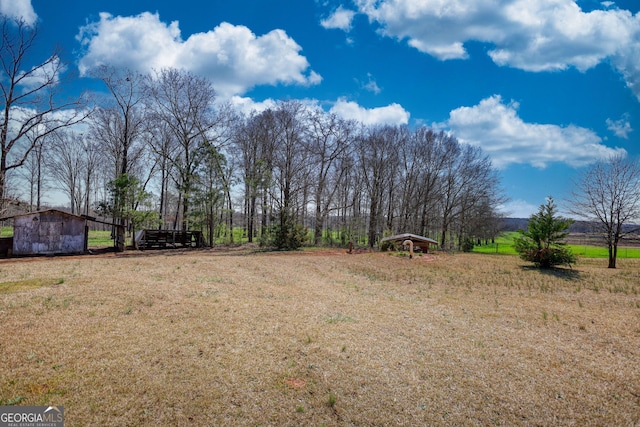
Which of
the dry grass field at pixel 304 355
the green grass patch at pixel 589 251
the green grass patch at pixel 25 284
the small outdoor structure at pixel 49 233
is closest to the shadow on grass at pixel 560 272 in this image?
the dry grass field at pixel 304 355

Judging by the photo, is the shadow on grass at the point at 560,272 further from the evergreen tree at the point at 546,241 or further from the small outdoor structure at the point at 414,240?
the small outdoor structure at the point at 414,240

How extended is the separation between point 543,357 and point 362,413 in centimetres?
391

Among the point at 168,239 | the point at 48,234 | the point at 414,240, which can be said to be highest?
the point at 48,234

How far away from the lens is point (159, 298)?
26.9 feet

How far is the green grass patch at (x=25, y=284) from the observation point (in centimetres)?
838

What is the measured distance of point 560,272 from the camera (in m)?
16.2

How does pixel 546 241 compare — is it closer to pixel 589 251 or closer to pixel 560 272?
pixel 560 272

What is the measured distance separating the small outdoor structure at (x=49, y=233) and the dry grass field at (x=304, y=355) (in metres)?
7.52

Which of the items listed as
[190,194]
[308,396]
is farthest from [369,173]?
[308,396]

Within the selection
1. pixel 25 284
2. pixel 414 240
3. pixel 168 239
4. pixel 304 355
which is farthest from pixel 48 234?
pixel 414 240

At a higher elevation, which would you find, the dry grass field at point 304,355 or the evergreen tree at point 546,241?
the evergreen tree at point 546,241
